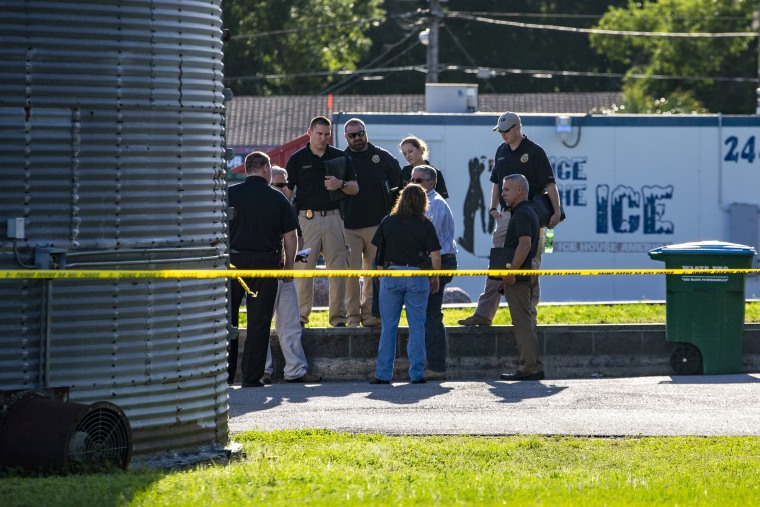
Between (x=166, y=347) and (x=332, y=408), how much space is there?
299 centimetres

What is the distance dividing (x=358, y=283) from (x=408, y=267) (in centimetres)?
188

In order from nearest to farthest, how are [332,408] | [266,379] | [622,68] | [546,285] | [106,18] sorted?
1. [106,18]
2. [332,408]
3. [266,379]
4. [546,285]
5. [622,68]

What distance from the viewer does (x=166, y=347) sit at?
8516mm

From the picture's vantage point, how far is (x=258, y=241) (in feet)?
41.2

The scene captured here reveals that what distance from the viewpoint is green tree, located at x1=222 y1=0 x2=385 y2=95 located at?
60.6 metres

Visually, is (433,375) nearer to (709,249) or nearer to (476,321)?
(476,321)

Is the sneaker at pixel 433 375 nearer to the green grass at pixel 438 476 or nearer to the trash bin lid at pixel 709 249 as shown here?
the trash bin lid at pixel 709 249

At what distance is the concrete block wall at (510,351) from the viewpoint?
13.7m

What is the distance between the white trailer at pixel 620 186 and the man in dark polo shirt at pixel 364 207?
7.43m

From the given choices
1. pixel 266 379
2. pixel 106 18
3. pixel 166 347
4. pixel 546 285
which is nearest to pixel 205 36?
pixel 106 18

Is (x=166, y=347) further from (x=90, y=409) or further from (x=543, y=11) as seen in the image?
(x=543, y=11)

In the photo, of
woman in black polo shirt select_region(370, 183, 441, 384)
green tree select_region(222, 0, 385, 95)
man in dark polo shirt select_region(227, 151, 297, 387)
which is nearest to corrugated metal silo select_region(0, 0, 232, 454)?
man in dark polo shirt select_region(227, 151, 297, 387)

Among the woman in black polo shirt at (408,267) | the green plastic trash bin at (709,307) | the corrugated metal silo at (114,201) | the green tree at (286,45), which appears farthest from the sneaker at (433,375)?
the green tree at (286,45)

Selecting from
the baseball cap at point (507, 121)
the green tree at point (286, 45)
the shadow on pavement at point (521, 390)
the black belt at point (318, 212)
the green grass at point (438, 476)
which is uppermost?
the green tree at point (286, 45)
